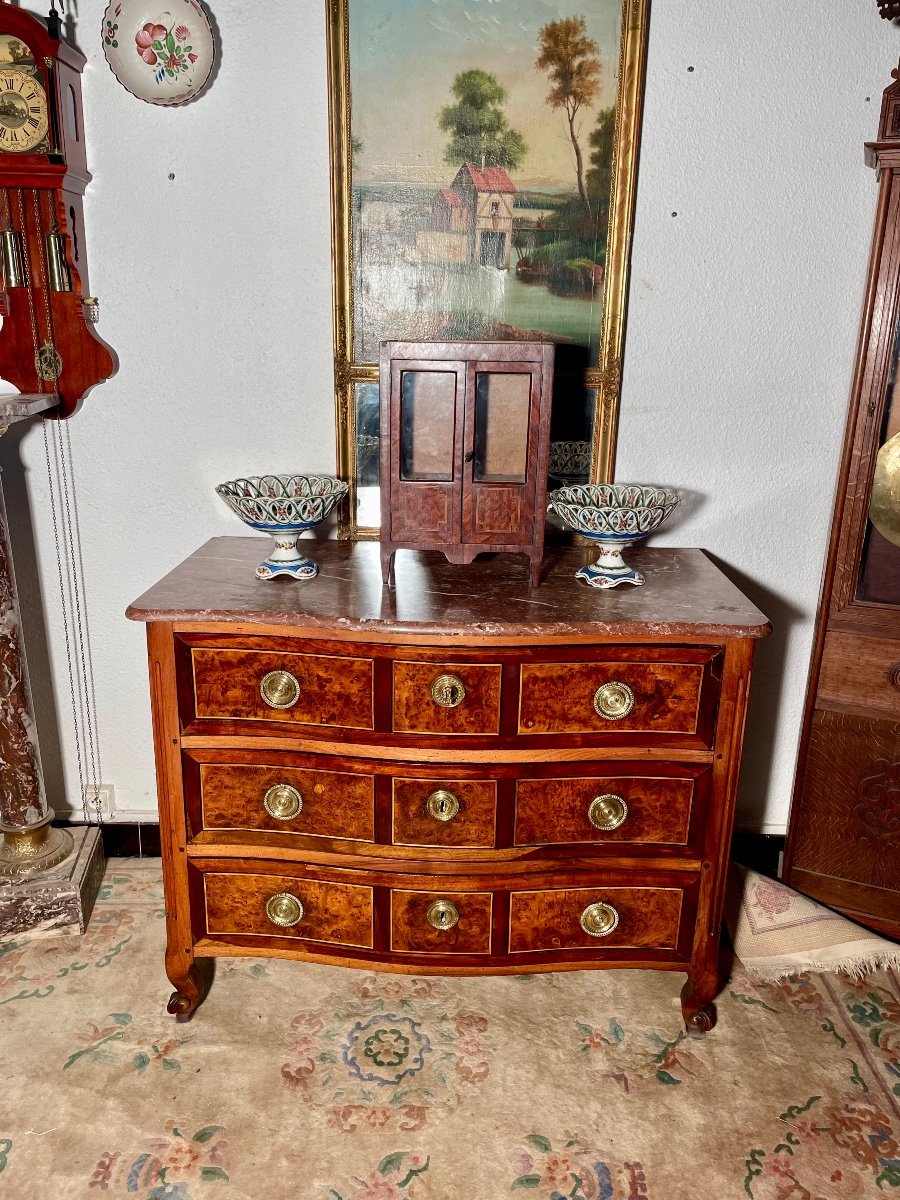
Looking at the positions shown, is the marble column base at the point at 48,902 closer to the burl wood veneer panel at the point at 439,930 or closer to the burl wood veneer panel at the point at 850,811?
the burl wood veneer panel at the point at 439,930

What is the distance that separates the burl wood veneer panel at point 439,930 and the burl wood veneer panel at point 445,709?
41 centimetres

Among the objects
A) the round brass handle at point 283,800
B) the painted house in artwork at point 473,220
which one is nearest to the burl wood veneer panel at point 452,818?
the round brass handle at point 283,800

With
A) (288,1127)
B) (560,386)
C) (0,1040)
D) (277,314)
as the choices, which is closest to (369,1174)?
(288,1127)

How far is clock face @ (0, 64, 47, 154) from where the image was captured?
213 cm

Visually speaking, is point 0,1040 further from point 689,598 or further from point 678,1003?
point 689,598

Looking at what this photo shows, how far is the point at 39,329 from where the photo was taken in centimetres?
234

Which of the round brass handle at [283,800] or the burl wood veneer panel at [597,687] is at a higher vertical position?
the burl wood veneer panel at [597,687]

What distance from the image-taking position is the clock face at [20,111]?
6.98ft

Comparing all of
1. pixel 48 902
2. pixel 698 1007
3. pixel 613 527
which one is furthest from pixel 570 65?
pixel 48 902

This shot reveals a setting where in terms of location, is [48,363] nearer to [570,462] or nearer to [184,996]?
[570,462]

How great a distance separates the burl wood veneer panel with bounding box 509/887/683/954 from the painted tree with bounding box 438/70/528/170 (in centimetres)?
183

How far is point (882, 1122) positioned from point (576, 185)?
2.34 m

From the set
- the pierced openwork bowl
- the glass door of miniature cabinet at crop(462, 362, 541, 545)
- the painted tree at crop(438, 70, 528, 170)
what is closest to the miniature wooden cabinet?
the glass door of miniature cabinet at crop(462, 362, 541, 545)

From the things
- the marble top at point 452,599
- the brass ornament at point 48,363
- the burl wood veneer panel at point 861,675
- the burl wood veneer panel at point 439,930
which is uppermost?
the brass ornament at point 48,363
